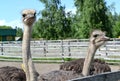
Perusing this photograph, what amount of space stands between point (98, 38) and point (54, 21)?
123 feet

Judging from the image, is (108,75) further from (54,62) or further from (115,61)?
(54,62)

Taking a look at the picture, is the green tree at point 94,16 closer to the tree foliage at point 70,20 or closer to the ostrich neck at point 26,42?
the tree foliage at point 70,20

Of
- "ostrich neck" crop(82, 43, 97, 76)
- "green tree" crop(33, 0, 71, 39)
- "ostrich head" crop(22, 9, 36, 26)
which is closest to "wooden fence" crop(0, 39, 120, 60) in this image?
"ostrich neck" crop(82, 43, 97, 76)

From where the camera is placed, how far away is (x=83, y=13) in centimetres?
4066

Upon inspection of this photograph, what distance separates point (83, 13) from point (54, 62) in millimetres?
22949

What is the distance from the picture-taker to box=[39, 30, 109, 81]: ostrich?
5764 millimetres

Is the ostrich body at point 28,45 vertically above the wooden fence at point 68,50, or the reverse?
the ostrich body at point 28,45

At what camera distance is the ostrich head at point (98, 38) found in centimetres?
685

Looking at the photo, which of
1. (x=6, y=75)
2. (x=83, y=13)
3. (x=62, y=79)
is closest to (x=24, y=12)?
(x=62, y=79)

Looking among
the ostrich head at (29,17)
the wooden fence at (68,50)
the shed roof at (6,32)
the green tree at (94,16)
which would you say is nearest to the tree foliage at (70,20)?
the green tree at (94,16)

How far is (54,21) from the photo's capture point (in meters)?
44.2

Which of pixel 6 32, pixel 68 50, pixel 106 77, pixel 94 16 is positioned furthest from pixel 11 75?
pixel 6 32

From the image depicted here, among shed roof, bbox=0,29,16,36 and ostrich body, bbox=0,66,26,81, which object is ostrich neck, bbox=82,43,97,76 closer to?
ostrich body, bbox=0,66,26,81

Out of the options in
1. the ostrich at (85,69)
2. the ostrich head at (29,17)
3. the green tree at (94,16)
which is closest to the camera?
the ostrich head at (29,17)
